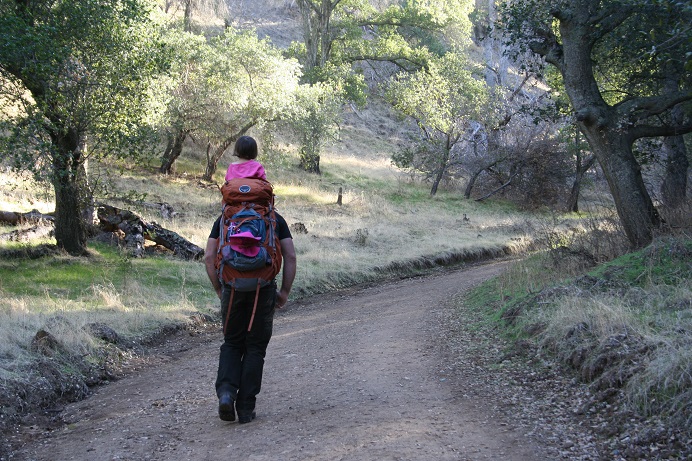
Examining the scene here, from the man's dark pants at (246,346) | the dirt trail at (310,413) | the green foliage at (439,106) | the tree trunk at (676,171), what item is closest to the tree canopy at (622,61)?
the tree trunk at (676,171)

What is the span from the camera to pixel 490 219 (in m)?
28.9

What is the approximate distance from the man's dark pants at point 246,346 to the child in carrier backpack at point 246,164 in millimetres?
911

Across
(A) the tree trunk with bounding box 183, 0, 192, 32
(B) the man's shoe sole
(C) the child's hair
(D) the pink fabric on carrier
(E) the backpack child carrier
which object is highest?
(A) the tree trunk with bounding box 183, 0, 192, 32

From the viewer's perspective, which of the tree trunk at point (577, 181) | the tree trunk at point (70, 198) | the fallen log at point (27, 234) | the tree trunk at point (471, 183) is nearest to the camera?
the tree trunk at point (70, 198)

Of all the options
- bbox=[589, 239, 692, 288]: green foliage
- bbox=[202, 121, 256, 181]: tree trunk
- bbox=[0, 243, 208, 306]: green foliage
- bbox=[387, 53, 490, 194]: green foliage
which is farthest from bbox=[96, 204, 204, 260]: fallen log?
bbox=[387, 53, 490, 194]: green foliage

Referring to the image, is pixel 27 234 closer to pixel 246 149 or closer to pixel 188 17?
pixel 246 149

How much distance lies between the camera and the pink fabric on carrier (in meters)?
4.99

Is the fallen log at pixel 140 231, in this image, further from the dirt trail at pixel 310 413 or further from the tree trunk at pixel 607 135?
the tree trunk at pixel 607 135

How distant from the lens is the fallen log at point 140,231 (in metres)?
15.0

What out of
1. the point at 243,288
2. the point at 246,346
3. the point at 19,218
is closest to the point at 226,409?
the point at 246,346

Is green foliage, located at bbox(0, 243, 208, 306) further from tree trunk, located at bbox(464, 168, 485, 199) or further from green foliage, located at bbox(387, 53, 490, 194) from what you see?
tree trunk, located at bbox(464, 168, 485, 199)

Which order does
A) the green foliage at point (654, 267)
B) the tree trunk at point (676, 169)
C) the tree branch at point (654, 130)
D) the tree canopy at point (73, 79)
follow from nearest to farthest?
the green foliage at point (654, 267), the tree branch at point (654, 130), the tree canopy at point (73, 79), the tree trunk at point (676, 169)

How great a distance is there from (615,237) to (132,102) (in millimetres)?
Result: 9507

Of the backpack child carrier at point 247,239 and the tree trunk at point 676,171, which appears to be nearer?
the backpack child carrier at point 247,239
